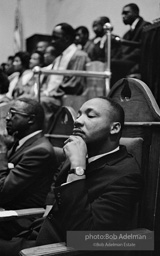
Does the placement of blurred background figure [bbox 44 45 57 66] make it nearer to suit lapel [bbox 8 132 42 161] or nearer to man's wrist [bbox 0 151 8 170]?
suit lapel [bbox 8 132 42 161]

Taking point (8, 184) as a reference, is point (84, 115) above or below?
above

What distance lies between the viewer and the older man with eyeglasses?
1652mm

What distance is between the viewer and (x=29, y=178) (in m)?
1.68

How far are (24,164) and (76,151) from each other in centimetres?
55

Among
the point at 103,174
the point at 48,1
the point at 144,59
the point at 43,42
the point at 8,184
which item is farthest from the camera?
the point at 43,42

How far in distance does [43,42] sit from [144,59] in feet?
7.40

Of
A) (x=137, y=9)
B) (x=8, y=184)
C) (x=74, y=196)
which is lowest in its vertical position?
(x=8, y=184)

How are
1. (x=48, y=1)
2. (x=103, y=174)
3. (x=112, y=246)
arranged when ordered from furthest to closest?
1. (x=48, y=1)
2. (x=103, y=174)
3. (x=112, y=246)

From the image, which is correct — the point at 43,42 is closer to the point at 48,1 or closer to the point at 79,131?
the point at 48,1

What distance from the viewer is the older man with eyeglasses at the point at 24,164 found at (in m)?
1.65

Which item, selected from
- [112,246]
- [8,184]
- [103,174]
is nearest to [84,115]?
[103,174]

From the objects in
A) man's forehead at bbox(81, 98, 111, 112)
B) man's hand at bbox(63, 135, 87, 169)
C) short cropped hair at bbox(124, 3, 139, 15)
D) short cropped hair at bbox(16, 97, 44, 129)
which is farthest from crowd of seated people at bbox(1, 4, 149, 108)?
man's hand at bbox(63, 135, 87, 169)

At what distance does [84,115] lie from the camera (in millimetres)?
1264

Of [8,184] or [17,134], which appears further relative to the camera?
[17,134]
